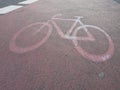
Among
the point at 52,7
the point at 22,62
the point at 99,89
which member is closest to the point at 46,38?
the point at 22,62

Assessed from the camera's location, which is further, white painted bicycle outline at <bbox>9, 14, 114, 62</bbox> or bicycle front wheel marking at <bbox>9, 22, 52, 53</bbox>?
bicycle front wheel marking at <bbox>9, 22, 52, 53</bbox>

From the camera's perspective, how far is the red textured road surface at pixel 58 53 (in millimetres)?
3074

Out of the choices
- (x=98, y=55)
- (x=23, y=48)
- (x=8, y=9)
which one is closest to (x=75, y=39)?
(x=98, y=55)

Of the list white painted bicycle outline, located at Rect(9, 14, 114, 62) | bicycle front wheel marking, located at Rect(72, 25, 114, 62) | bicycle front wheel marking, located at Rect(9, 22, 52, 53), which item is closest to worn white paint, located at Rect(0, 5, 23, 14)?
white painted bicycle outline, located at Rect(9, 14, 114, 62)

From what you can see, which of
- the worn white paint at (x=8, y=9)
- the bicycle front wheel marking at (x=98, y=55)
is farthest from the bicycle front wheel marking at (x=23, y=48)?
the worn white paint at (x=8, y=9)

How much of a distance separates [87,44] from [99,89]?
1.64 meters

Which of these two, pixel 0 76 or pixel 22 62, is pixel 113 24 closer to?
pixel 22 62

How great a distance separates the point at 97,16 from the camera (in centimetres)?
611

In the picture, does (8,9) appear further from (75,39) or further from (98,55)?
(98,55)

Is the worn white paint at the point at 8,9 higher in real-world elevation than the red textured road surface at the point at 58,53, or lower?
higher

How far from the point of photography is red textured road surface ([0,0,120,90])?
10.1 ft

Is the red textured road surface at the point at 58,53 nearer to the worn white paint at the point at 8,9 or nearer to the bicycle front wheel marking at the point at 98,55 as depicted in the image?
the bicycle front wheel marking at the point at 98,55

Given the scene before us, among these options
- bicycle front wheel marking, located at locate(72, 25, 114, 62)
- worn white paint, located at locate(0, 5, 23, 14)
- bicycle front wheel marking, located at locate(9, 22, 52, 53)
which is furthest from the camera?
worn white paint, located at locate(0, 5, 23, 14)

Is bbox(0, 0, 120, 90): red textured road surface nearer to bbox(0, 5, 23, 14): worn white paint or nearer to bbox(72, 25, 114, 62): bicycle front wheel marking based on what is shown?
bbox(72, 25, 114, 62): bicycle front wheel marking
